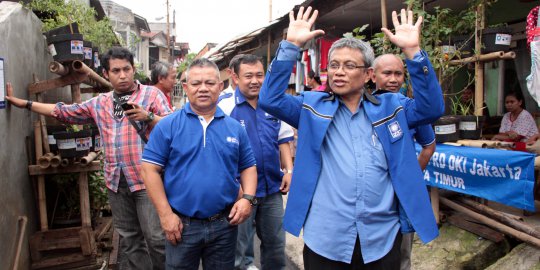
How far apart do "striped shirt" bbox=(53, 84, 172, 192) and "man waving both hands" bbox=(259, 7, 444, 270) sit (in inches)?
61.7

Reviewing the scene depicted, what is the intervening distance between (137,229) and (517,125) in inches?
207

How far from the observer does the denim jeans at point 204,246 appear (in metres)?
2.62

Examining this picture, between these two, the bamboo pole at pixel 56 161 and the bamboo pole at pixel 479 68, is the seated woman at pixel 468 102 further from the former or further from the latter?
the bamboo pole at pixel 56 161

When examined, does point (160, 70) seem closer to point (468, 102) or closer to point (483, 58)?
point (483, 58)

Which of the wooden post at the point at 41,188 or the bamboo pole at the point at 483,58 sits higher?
the bamboo pole at the point at 483,58

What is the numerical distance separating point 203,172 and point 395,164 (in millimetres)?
1138

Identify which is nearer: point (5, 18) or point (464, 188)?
point (5, 18)

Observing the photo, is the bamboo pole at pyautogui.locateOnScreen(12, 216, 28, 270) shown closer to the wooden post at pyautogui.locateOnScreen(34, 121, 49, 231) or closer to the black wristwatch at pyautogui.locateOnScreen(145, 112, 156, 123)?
the wooden post at pyautogui.locateOnScreen(34, 121, 49, 231)

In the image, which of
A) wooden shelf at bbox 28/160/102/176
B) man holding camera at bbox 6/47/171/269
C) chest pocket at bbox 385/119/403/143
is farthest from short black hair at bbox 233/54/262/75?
wooden shelf at bbox 28/160/102/176

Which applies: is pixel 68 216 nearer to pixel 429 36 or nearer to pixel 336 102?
pixel 336 102

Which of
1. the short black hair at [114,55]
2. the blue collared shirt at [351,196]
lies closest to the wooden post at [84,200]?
the short black hair at [114,55]

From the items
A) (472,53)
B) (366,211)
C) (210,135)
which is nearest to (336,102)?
(366,211)

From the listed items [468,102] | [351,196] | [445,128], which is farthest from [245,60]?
[468,102]

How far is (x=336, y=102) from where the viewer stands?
2.31 meters
